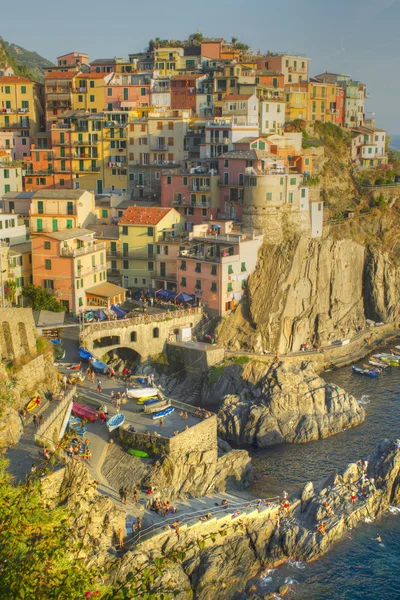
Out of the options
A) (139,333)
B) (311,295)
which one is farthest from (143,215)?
(311,295)

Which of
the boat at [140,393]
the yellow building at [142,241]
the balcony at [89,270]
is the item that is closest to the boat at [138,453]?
the boat at [140,393]

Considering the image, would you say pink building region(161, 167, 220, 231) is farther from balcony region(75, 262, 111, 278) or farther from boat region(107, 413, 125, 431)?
boat region(107, 413, 125, 431)

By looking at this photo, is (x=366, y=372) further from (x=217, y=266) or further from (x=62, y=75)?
(x=62, y=75)

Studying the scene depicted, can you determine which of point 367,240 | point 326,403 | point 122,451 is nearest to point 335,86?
point 367,240

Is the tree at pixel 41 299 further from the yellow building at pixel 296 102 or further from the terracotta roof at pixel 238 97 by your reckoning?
the yellow building at pixel 296 102

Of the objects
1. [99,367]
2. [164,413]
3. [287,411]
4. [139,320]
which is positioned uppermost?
[139,320]

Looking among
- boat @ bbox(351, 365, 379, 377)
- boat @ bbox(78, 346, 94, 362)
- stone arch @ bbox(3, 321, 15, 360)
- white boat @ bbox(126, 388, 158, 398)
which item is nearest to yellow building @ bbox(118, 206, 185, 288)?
boat @ bbox(78, 346, 94, 362)
